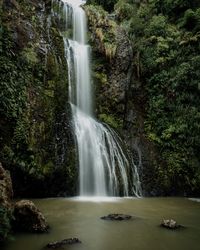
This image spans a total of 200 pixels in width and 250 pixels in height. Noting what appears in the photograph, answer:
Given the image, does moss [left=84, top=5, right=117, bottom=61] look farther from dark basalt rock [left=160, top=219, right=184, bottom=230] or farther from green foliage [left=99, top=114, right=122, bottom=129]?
dark basalt rock [left=160, top=219, right=184, bottom=230]

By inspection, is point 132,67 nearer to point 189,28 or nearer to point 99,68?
point 99,68

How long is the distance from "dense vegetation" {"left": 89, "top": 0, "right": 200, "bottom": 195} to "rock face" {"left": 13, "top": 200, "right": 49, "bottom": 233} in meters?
6.93

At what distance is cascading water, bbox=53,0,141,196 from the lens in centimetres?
1171

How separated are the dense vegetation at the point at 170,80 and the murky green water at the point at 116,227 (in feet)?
10.1

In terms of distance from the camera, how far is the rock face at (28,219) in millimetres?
6684

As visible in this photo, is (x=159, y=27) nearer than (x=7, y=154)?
No

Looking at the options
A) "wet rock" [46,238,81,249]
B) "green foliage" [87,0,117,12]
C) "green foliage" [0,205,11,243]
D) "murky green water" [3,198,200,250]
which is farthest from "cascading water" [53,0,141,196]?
"green foliage" [87,0,117,12]

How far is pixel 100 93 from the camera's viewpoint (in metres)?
15.4

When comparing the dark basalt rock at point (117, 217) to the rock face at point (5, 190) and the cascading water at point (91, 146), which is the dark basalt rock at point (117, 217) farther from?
the cascading water at point (91, 146)

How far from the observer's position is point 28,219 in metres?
6.74

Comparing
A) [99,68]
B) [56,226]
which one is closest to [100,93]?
[99,68]

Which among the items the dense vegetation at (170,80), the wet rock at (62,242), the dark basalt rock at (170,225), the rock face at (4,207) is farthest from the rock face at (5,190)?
the dense vegetation at (170,80)

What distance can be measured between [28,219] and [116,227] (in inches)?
68.3

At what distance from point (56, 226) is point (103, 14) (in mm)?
12842
